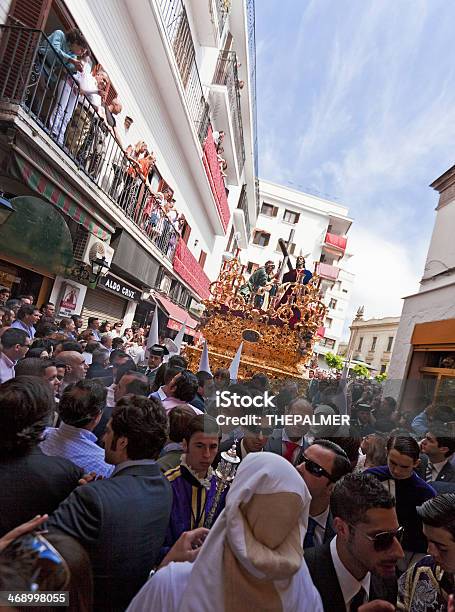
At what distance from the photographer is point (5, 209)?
4945 millimetres

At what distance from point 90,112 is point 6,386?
22.5 ft

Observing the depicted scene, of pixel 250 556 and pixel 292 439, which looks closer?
pixel 250 556

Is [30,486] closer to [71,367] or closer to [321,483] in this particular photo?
[321,483]

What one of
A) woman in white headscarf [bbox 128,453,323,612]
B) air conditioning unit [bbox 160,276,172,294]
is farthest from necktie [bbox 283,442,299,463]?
air conditioning unit [bbox 160,276,172,294]

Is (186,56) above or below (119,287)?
above

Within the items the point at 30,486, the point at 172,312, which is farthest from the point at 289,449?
the point at 172,312

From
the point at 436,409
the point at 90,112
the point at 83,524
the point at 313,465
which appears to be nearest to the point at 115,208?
the point at 90,112

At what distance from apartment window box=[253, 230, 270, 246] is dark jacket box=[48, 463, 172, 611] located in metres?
37.8

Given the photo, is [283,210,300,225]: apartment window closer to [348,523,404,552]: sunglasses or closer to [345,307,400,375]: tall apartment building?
[345,307,400,375]: tall apartment building

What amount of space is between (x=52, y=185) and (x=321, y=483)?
606 cm

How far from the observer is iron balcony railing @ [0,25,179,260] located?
225 inches

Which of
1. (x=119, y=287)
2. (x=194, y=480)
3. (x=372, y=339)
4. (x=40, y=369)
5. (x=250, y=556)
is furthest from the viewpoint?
(x=372, y=339)

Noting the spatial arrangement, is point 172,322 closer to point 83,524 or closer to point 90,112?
point 90,112

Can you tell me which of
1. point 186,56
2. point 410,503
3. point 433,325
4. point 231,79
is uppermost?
point 231,79
